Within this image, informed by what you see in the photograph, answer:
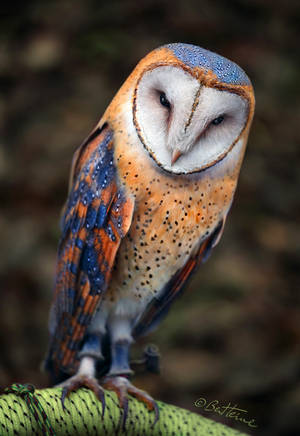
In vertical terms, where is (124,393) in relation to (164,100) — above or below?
below

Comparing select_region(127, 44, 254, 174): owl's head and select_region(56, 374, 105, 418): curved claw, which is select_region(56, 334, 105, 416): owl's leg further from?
select_region(127, 44, 254, 174): owl's head

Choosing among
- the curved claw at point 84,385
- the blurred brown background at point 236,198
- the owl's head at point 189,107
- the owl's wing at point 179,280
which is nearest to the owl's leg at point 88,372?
the curved claw at point 84,385

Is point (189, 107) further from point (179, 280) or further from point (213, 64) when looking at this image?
point (179, 280)

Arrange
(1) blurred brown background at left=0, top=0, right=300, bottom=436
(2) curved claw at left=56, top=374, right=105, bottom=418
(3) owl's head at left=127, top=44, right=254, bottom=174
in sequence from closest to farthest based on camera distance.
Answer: (3) owl's head at left=127, top=44, right=254, bottom=174, (2) curved claw at left=56, top=374, right=105, bottom=418, (1) blurred brown background at left=0, top=0, right=300, bottom=436

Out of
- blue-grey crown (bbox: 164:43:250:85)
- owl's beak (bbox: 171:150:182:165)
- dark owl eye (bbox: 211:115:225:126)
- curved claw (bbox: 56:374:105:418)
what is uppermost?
blue-grey crown (bbox: 164:43:250:85)

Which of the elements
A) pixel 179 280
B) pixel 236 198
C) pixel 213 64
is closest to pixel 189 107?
pixel 213 64

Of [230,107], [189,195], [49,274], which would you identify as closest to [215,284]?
[49,274]

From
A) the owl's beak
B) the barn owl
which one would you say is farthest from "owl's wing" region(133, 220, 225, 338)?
the owl's beak

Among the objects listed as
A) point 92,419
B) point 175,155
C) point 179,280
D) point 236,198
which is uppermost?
point 236,198
